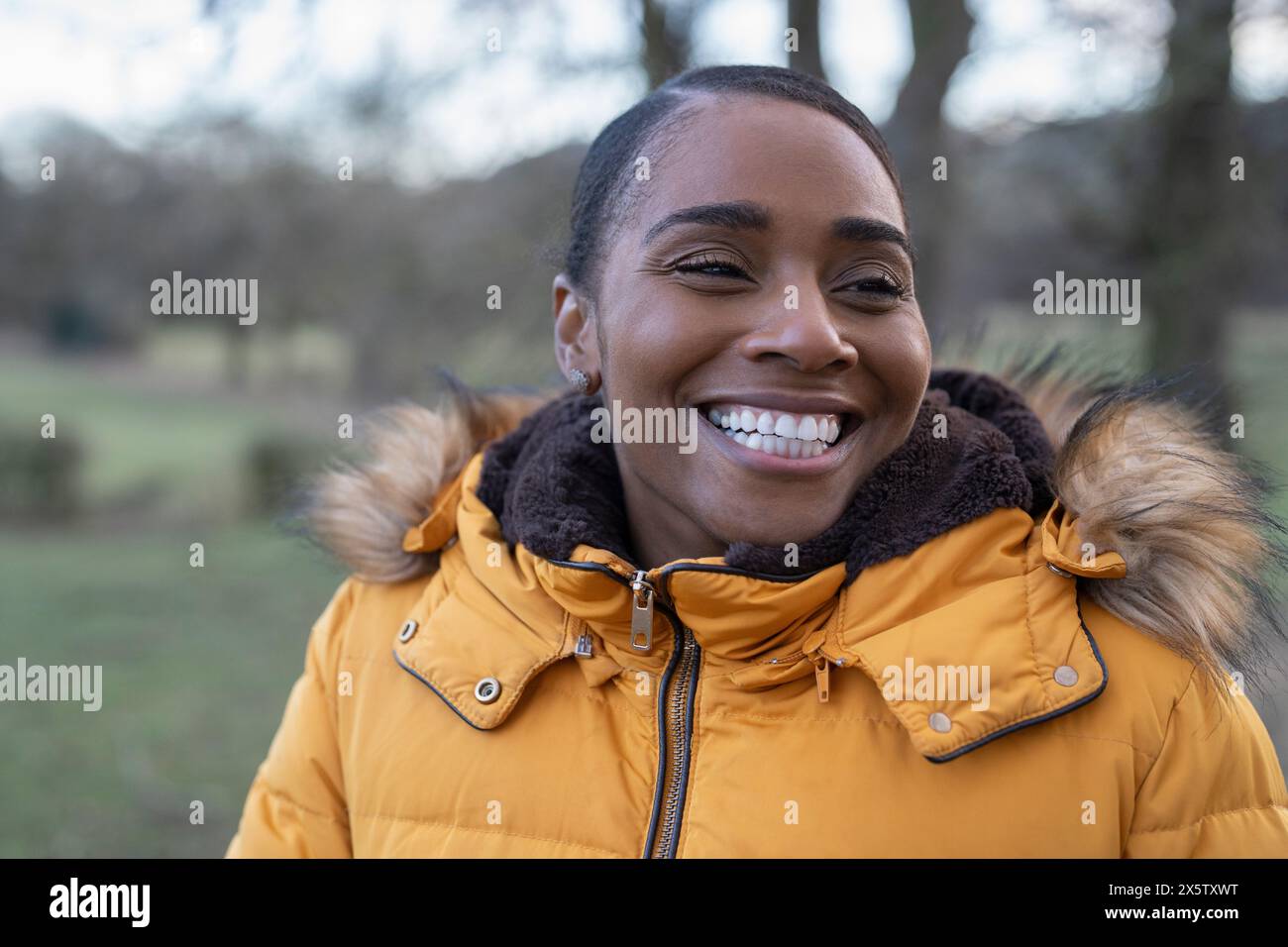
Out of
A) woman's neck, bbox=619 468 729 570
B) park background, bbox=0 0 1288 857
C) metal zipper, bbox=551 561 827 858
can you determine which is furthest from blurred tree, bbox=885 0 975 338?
metal zipper, bbox=551 561 827 858

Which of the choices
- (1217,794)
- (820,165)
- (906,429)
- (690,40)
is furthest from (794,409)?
(690,40)

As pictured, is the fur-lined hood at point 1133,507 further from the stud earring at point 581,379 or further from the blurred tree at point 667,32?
the blurred tree at point 667,32

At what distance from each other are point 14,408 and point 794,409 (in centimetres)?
1083

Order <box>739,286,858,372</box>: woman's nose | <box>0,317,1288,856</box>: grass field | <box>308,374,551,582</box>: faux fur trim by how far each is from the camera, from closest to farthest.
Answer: <box>739,286,858,372</box>: woman's nose → <box>308,374,551,582</box>: faux fur trim → <box>0,317,1288,856</box>: grass field

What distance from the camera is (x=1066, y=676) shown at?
155cm

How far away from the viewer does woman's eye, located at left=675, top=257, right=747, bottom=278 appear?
1743 millimetres

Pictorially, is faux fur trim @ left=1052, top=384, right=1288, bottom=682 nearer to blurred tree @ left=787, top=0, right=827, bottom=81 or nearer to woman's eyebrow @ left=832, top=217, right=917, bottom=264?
woman's eyebrow @ left=832, top=217, right=917, bottom=264

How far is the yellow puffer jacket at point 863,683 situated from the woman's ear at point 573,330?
0.18 meters

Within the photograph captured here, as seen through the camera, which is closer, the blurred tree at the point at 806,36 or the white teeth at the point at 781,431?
the white teeth at the point at 781,431

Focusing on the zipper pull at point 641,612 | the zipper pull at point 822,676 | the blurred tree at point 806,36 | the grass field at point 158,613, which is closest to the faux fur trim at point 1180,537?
the zipper pull at point 822,676

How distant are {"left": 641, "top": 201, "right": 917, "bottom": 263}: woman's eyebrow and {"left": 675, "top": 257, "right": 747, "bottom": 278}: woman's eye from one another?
0.18ft

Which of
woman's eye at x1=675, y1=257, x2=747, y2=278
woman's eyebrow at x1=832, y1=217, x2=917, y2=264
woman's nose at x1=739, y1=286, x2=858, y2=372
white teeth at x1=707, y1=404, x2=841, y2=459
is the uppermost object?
woman's eyebrow at x1=832, y1=217, x2=917, y2=264

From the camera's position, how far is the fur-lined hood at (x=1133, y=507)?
1622 millimetres

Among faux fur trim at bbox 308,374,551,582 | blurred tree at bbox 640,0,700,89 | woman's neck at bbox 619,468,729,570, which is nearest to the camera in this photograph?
woman's neck at bbox 619,468,729,570
